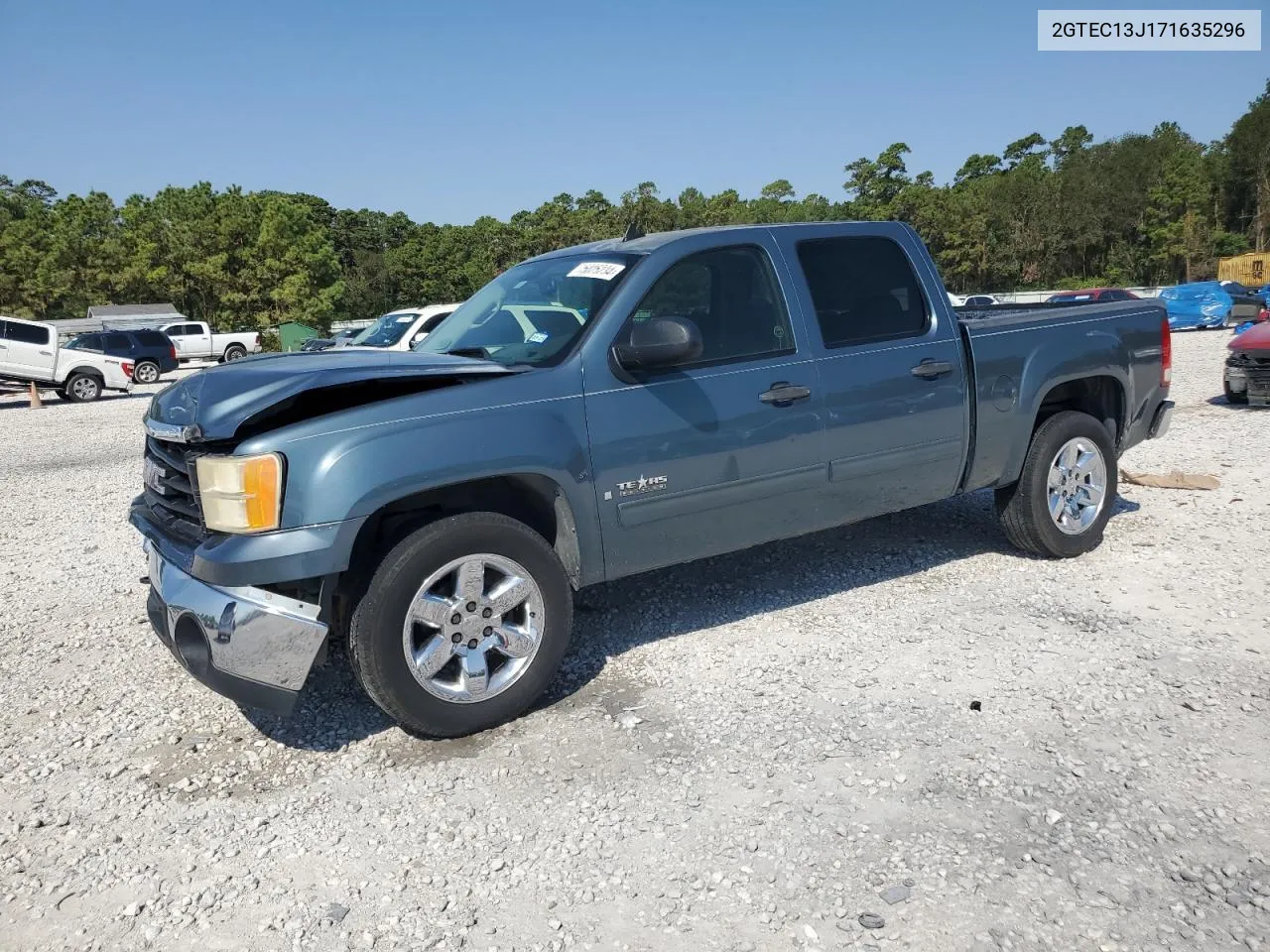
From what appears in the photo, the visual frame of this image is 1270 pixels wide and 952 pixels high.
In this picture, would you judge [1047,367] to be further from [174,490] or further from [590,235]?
[590,235]

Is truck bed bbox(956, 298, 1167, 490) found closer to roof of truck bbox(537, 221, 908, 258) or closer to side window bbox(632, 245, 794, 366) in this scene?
roof of truck bbox(537, 221, 908, 258)

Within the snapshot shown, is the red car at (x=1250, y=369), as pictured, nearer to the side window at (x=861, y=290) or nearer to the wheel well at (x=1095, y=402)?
the wheel well at (x=1095, y=402)

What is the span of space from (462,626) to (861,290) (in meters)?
2.69

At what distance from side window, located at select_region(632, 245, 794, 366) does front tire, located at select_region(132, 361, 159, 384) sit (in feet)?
84.3

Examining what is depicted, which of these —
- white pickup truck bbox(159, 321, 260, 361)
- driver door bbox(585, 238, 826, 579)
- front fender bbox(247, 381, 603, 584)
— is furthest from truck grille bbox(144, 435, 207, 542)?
white pickup truck bbox(159, 321, 260, 361)

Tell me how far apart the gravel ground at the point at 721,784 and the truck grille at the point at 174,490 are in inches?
34.8

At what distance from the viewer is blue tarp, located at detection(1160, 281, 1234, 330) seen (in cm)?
2894

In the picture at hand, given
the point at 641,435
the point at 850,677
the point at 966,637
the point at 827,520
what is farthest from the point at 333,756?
the point at 966,637

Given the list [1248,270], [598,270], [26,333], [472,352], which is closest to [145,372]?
[26,333]

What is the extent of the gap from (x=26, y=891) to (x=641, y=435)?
2636 millimetres

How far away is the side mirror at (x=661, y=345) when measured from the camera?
13.1ft

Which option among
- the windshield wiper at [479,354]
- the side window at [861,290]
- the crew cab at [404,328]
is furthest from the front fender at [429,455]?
the crew cab at [404,328]

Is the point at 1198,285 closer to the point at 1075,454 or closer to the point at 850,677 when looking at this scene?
the point at 1075,454

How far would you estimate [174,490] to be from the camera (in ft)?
13.0
